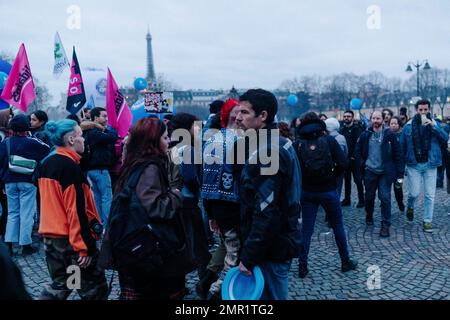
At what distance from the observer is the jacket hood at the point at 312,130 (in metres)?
4.54

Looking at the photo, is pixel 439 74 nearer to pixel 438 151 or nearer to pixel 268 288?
pixel 438 151

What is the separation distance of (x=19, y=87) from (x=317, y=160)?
536 cm

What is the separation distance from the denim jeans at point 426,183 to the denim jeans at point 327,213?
7.36ft

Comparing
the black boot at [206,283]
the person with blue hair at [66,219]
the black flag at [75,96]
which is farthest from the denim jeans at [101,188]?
the person with blue hair at [66,219]

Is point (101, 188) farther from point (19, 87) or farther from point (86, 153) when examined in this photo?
point (19, 87)

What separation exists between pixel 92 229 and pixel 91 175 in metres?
2.78

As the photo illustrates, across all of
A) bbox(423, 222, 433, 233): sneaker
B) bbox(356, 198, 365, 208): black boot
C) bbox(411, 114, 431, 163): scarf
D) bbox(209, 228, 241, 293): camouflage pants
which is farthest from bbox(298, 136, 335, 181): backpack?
bbox(356, 198, 365, 208): black boot

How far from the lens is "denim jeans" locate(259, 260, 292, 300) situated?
102 inches

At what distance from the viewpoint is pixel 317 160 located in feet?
14.5

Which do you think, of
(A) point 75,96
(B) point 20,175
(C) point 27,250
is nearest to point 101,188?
(B) point 20,175

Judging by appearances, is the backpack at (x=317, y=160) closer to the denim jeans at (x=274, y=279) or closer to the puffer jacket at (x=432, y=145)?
the denim jeans at (x=274, y=279)

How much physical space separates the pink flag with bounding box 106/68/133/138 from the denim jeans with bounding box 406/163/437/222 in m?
4.97
